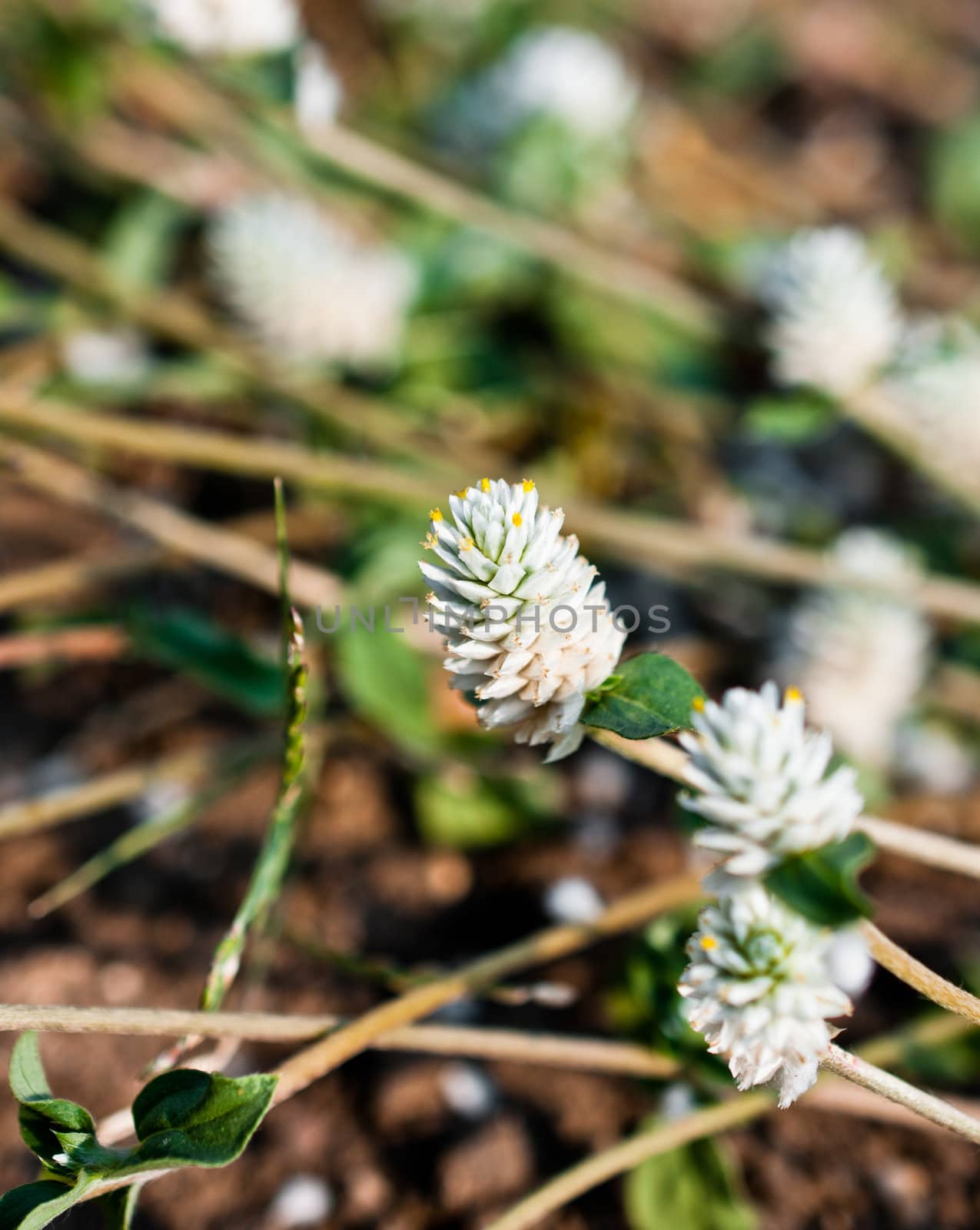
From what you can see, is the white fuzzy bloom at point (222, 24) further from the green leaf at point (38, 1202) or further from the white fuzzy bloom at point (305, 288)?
the green leaf at point (38, 1202)

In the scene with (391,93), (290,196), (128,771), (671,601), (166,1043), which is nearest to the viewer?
(166,1043)

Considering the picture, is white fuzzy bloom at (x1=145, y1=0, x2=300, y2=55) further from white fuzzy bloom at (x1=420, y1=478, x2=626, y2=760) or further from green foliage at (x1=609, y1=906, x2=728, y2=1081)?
green foliage at (x1=609, y1=906, x2=728, y2=1081)

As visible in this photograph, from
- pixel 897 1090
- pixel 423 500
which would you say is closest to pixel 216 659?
pixel 423 500

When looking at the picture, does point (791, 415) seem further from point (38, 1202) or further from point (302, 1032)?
point (38, 1202)

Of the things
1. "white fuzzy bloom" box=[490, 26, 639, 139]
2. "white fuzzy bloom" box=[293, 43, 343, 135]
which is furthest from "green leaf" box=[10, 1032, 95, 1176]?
"white fuzzy bloom" box=[490, 26, 639, 139]

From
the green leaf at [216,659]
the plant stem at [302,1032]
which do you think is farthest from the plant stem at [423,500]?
the plant stem at [302,1032]

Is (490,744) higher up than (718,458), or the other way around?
(718,458)

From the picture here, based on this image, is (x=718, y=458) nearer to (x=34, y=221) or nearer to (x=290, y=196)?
(x=290, y=196)

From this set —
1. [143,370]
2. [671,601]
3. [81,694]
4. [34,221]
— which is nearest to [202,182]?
[34,221]

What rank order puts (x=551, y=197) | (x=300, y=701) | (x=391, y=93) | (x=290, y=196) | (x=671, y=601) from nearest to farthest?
(x=300, y=701), (x=671, y=601), (x=551, y=197), (x=290, y=196), (x=391, y=93)
